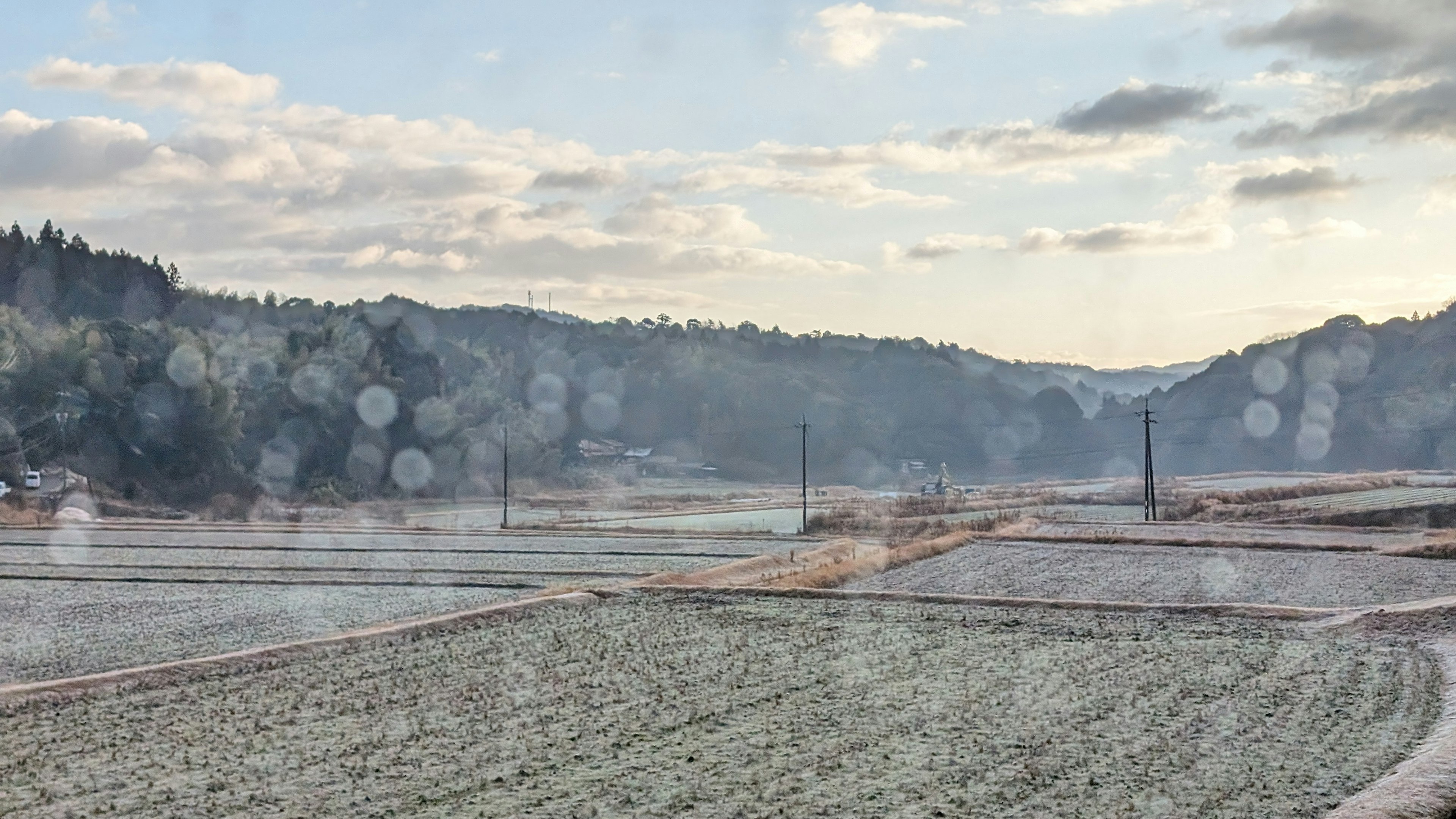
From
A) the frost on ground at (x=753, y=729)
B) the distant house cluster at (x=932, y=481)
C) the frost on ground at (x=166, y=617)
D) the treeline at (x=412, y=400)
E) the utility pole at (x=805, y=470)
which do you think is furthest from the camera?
the distant house cluster at (x=932, y=481)

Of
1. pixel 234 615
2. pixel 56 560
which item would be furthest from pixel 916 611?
pixel 56 560

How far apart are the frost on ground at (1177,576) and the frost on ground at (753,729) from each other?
259 inches

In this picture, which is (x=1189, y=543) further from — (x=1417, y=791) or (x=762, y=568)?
(x=1417, y=791)

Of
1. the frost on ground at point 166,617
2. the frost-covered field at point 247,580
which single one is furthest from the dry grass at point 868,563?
the frost on ground at point 166,617

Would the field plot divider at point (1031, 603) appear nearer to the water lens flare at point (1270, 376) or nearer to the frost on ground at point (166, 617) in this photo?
the frost on ground at point (166, 617)

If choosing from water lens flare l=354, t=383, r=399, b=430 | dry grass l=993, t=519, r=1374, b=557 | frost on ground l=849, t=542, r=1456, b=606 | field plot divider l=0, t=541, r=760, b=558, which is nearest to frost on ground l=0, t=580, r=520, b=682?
field plot divider l=0, t=541, r=760, b=558

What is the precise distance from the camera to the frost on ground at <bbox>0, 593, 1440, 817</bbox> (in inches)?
348

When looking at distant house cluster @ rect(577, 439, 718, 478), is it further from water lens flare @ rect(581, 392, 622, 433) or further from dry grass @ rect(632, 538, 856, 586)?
dry grass @ rect(632, 538, 856, 586)

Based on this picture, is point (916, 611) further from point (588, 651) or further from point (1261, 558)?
point (1261, 558)

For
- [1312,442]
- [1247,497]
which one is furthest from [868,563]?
[1312,442]

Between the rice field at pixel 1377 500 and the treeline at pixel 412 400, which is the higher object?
the treeline at pixel 412 400

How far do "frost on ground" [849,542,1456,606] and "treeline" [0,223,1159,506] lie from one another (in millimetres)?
48306

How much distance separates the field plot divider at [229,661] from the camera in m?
Answer: 12.9

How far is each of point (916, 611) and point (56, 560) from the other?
2152 cm
